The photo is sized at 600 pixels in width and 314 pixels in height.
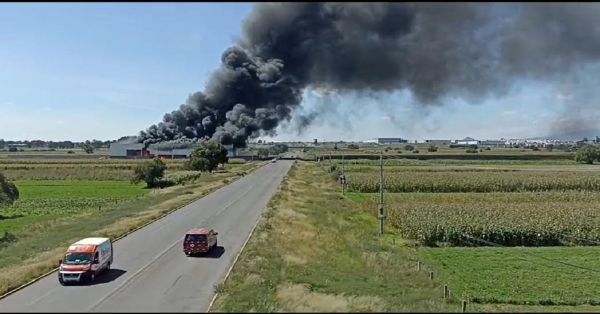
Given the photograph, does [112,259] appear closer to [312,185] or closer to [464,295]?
[464,295]

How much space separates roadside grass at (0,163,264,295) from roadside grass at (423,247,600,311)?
24.9 metres

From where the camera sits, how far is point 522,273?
36.9 m

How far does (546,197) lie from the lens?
250 ft

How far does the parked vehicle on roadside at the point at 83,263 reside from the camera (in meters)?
30.3

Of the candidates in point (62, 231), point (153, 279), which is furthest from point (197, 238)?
point (62, 231)

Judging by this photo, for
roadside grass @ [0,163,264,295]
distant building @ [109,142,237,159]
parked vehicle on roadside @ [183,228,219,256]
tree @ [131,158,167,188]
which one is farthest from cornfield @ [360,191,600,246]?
distant building @ [109,142,237,159]

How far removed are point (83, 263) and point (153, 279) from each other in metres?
3.96

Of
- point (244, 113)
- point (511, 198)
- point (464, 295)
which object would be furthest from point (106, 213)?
point (244, 113)

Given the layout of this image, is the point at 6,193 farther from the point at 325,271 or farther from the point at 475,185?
the point at 475,185

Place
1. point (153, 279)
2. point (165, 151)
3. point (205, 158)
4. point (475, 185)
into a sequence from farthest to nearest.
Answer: point (165, 151) < point (205, 158) < point (475, 185) < point (153, 279)

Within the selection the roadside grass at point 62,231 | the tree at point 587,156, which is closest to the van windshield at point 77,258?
the roadside grass at point 62,231

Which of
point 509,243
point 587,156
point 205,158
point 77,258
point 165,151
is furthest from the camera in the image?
point 587,156

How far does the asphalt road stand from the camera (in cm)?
2531

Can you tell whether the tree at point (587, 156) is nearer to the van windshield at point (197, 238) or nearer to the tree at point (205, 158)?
the tree at point (205, 158)
